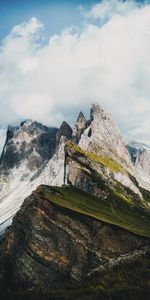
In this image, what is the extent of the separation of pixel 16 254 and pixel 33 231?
31.3 feet

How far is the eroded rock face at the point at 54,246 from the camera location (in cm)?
14612

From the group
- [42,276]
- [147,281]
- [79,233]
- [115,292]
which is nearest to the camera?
[115,292]

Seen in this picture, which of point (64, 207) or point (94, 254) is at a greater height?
point (64, 207)

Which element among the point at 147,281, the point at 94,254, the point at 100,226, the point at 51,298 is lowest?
the point at 51,298

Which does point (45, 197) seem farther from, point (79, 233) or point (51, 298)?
point (51, 298)

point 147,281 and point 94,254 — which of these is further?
point 94,254

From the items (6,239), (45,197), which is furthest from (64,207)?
(6,239)

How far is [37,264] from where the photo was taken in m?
150

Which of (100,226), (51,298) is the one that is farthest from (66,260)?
(51,298)

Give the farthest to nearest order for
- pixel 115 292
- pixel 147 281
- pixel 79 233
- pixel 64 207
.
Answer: pixel 64 207 < pixel 79 233 < pixel 147 281 < pixel 115 292

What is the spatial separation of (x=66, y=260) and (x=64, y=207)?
75.5ft

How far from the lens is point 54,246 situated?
499ft

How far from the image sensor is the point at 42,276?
146 m

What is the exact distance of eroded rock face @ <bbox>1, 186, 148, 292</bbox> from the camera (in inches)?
5753
